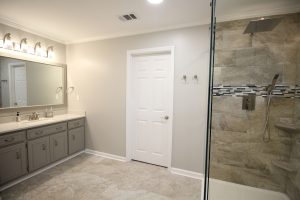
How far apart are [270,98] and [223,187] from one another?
1.33m

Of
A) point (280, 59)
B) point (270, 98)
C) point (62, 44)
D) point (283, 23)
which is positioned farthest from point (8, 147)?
point (283, 23)

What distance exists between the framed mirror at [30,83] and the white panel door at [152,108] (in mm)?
1691

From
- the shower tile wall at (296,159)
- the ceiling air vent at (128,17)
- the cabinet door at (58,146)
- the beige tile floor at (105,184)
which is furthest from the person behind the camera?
the cabinet door at (58,146)

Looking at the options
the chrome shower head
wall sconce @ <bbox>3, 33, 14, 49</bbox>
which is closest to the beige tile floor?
wall sconce @ <bbox>3, 33, 14, 49</bbox>

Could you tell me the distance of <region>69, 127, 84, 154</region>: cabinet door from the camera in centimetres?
308

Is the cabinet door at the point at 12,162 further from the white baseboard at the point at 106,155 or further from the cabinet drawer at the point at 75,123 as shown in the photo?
the white baseboard at the point at 106,155

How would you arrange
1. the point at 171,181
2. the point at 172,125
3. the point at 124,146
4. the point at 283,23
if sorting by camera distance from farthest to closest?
the point at 124,146, the point at 172,125, the point at 171,181, the point at 283,23

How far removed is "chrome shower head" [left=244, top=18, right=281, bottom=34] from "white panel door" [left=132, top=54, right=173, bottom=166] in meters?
1.20

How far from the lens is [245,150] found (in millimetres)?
2160

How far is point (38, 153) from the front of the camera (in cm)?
250

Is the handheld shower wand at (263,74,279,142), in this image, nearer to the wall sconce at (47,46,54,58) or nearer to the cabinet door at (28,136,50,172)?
the cabinet door at (28,136,50,172)

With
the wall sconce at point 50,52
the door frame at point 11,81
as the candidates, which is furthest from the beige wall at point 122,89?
the door frame at point 11,81

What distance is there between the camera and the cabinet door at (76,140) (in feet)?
10.1

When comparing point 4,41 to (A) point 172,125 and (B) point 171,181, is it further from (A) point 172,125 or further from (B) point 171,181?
(B) point 171,181
